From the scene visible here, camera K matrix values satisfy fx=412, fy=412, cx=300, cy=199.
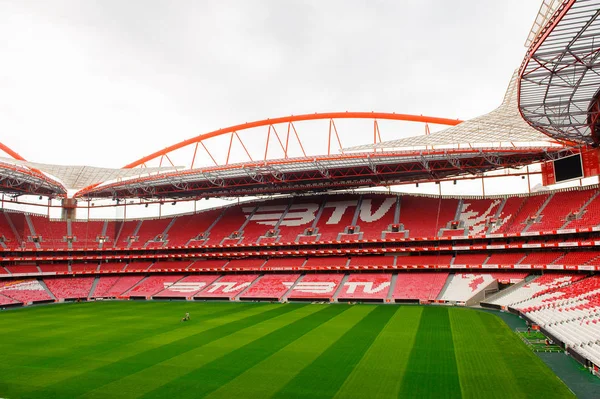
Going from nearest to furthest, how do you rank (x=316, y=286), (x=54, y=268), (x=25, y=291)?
(x=316, y=286)
(x=25, y=291)
(x=54, y=268)

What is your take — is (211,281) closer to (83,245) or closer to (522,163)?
(83,245)

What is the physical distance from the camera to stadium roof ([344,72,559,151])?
89.6ft

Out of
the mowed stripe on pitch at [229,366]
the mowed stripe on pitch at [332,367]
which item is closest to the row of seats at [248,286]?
the mowed stripe on pitch at [332,367]

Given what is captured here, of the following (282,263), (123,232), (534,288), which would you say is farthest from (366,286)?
(123,232)

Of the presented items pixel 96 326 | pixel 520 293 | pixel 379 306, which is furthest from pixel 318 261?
pixel 96 326

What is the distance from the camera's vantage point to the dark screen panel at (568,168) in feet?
111

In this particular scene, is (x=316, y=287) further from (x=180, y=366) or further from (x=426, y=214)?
(x=180, y=366)

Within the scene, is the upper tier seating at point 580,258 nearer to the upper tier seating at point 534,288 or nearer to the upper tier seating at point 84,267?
the upper tier seating at point 534,288

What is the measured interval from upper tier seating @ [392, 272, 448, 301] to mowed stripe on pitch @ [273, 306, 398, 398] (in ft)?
44.8

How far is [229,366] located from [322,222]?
34.1 m

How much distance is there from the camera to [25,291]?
44.8 meters

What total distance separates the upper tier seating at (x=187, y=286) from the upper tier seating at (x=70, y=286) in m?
9.70

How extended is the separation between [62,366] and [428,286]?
31174 mm

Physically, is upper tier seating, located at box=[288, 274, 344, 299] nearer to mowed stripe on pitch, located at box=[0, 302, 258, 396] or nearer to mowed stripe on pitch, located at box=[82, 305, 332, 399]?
mowed stripe on pitch, located at box=[0, 302, 258, 396]
